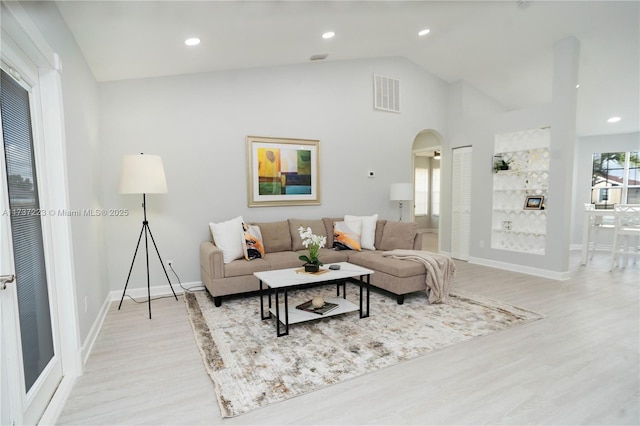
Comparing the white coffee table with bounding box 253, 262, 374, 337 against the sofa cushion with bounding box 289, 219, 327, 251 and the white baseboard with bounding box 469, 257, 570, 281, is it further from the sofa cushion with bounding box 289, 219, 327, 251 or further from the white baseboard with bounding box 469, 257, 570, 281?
the white baseboard with bounding box 469, 257, 570, 281

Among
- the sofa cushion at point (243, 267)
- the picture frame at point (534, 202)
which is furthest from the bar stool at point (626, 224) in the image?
the sofa cushion at point (243, 267)

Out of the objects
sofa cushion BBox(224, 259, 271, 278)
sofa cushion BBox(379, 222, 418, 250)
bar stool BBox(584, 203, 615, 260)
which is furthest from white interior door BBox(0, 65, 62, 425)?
bar stool BBox(584, 203, 615, 260)

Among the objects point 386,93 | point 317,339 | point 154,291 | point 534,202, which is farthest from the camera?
point 386,93

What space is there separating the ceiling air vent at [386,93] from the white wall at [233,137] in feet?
0.32

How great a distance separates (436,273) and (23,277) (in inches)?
138

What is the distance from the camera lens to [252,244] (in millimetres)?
3916

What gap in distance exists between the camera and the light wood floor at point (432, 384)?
1.82 metres

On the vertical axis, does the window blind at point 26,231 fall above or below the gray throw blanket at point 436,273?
above

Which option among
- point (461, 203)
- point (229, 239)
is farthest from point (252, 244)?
point (461, 203)

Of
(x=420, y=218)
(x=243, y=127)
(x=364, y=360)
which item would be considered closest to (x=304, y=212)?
(x=243, y=127)

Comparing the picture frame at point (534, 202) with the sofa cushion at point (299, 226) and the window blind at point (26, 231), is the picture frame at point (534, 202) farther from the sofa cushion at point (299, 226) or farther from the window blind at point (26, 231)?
the window blind at point (26, 231)

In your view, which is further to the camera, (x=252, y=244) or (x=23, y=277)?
(x=252, y=244)

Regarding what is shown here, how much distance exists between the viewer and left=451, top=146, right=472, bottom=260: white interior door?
5914mm

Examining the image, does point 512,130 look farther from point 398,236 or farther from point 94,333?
point 94,333
